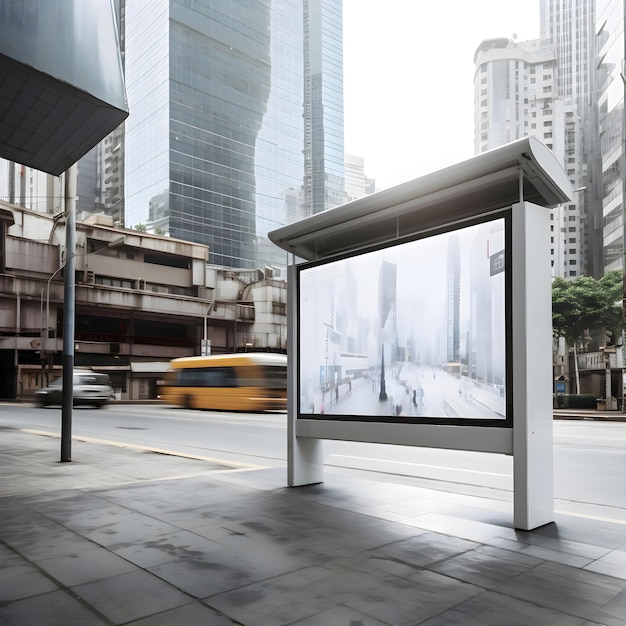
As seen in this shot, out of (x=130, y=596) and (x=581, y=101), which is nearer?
(x=130, y=596)

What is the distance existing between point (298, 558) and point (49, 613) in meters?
1.79

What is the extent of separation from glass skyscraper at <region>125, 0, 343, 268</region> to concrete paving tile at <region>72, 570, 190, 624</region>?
94476mm

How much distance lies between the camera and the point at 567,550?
4.99 metres

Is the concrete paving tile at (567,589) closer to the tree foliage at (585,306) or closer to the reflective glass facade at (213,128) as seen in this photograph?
the tree foliage at (585,306)

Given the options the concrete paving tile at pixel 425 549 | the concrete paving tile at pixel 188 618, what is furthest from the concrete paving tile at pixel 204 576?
the concrete paving tile at pixel 425 549

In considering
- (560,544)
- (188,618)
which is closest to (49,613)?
(188,618)

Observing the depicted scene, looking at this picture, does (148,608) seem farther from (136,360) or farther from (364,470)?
(136,360)

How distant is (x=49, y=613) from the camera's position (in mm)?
3600

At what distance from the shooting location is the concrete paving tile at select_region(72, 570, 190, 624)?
3633mm

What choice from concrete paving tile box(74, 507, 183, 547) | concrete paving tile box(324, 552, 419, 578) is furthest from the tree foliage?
concrete paving tile box(324, 552, 419, 578)

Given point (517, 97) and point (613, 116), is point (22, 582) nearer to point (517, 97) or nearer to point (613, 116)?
point (613, 116)

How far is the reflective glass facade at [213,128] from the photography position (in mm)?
108000

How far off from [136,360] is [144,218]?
58923 mm

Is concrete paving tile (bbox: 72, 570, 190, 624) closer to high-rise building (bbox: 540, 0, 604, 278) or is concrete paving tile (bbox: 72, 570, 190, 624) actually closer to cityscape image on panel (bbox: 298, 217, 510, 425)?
cityscape image on panel (bbox: 298, 217, 510, 425)
